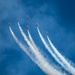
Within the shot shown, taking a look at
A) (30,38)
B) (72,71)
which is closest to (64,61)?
(72,71)

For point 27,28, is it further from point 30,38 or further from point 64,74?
point 64,74

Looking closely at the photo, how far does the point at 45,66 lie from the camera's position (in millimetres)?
71312

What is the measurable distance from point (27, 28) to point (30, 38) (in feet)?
9.56

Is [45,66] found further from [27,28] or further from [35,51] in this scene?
[27,28]

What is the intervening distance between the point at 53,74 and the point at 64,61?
316cm

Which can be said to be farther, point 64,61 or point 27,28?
point 27,28

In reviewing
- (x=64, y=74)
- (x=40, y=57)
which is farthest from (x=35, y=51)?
(x=64, y=74)

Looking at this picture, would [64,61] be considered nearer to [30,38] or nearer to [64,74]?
[64,74]

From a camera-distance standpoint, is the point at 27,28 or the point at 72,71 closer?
the point at 72,71

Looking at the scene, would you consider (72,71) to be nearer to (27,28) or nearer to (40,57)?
(40,57)

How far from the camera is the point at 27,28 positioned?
74062 mm

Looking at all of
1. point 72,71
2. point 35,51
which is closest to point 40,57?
point 35,51

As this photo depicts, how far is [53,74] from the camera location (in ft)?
231

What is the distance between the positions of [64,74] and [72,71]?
2.17 metres
